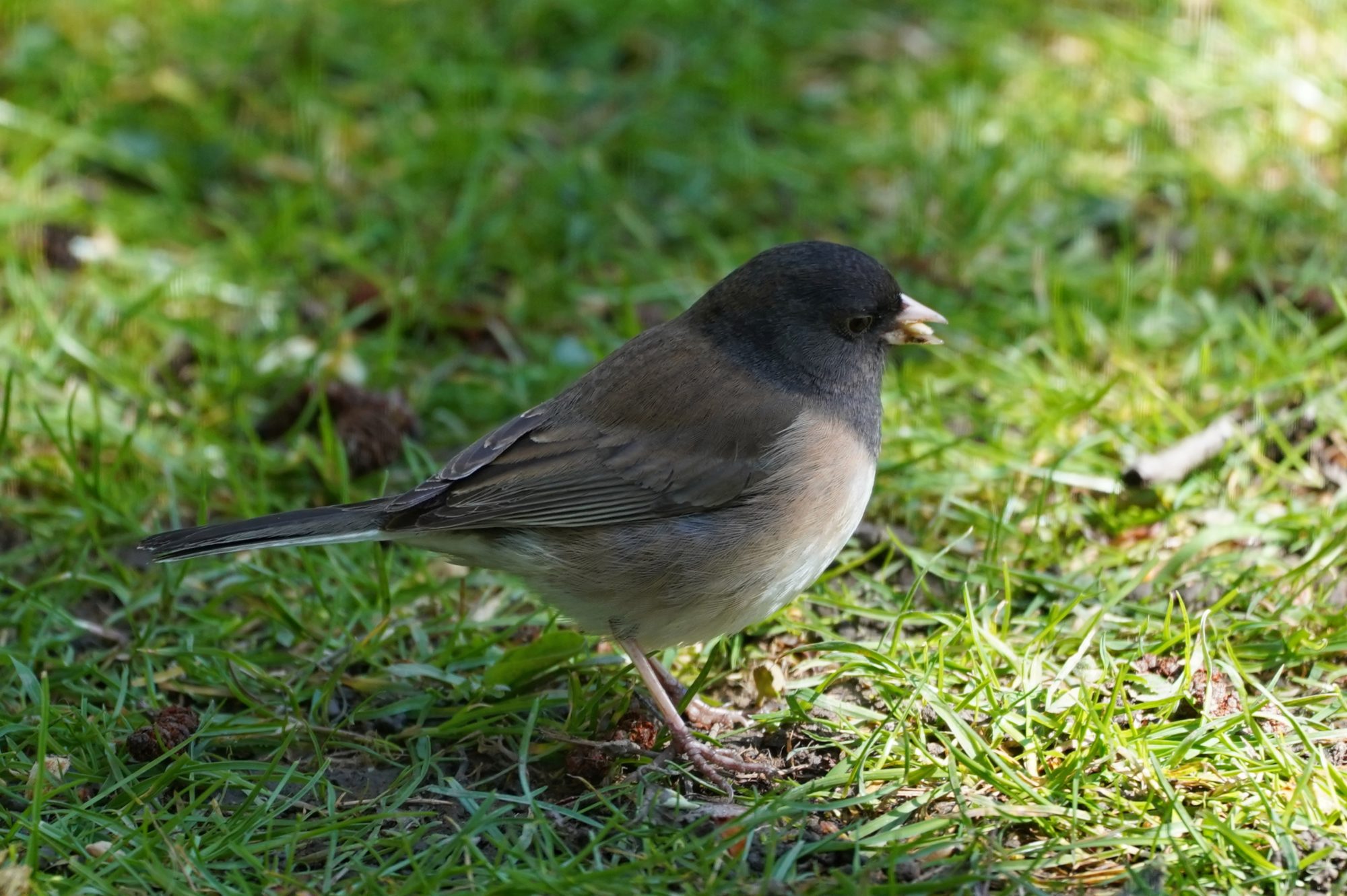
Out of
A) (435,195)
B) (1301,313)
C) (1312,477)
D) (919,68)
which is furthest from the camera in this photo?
(919,68)

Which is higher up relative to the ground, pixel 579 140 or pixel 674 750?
pixel 579 140

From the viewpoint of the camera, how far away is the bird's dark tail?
9.34ft

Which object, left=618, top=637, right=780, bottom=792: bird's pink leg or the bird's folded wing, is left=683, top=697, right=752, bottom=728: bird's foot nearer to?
left=618, top=637, right=780, bottom=792: bird's pink leg

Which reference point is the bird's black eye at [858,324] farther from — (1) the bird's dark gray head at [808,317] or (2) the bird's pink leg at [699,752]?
(2) the bird's pink leg at [699,752]

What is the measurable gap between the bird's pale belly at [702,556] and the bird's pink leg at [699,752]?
0.12m

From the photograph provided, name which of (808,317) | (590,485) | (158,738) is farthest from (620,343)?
(158,738)

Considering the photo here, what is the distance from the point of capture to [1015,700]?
271 centimetres

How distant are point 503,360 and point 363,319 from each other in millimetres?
476

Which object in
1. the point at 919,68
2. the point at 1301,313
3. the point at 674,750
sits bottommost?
the point at 674,750

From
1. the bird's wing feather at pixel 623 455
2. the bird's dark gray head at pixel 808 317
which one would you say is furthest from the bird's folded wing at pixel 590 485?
the bird's dark gray head at pixel 808 317

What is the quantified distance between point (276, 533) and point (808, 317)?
1234 mm

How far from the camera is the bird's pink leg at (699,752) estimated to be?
2.72 meters

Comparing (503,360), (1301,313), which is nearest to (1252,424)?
(1301,313)

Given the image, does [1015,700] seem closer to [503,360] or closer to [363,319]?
[503,360]
